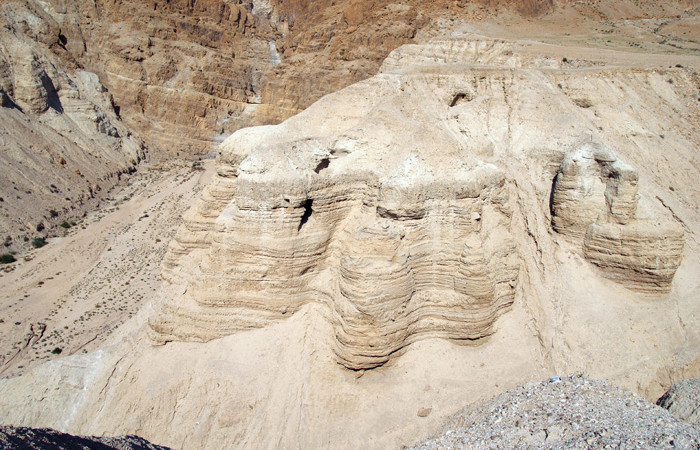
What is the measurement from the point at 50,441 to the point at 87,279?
1454 centimetres

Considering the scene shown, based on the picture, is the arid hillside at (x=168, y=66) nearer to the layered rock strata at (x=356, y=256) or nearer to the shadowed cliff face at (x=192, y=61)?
the shadowed cliff face at (x=192, y=61)

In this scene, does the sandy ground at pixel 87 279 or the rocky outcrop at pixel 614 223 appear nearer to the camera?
the rocky outcrop at pixel 614 223

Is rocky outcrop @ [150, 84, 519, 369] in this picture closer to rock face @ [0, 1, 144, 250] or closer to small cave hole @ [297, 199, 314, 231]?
small cave hole @ [297, 199, 314, 231]

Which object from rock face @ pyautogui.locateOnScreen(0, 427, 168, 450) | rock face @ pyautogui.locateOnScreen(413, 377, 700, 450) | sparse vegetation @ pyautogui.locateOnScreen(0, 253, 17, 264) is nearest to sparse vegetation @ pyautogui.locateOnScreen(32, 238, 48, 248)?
sparse vegetation @ pyautogui.locateOnScreen(0, 253, 17, 264)

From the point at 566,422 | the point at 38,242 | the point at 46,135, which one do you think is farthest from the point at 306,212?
the point at 46,135

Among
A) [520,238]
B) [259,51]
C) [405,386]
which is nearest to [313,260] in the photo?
[405,386]

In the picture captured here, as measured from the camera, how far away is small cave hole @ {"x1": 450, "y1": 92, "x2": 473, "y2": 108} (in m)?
15.2

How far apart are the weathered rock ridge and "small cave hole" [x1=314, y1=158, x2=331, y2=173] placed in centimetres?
4

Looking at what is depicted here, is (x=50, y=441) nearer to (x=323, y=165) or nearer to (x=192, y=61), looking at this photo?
(x=323, y=165)

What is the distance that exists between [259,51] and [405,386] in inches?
1512

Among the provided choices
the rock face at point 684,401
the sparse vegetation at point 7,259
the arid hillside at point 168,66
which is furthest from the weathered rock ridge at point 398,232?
the arid hillside at point 168,66

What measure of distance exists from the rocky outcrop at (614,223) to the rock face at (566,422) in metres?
3.69

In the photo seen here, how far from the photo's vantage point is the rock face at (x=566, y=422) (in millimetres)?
8328

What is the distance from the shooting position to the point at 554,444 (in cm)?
839
